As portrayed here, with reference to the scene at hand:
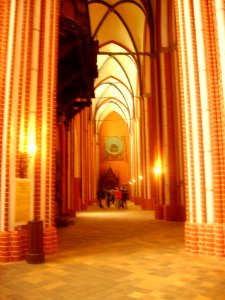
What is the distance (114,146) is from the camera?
141 ft

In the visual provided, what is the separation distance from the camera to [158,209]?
14438 mm

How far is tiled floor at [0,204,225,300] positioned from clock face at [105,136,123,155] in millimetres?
34834

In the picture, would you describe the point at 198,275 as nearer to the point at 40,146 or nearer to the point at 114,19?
the point at 40,146

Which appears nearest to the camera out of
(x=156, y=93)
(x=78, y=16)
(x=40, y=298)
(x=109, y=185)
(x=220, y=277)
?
(x=40, y=298)

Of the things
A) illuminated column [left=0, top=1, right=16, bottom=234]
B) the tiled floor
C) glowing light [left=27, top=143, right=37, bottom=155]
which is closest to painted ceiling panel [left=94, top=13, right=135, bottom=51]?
illuminated column [left=0, top=1, right=16, bottom=234]

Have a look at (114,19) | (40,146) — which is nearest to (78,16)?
(40,146)

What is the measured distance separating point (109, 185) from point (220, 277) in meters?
36.0

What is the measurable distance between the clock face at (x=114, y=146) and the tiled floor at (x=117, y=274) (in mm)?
34834

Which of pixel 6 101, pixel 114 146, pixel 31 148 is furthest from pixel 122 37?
pixel 114 146

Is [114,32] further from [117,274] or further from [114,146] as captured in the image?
[117,274]

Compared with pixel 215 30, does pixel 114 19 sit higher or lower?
higher

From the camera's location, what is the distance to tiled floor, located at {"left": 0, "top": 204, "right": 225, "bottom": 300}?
165 inches

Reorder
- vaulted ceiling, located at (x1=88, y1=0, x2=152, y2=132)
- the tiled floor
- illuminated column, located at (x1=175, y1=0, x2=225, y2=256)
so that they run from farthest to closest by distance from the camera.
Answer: vaulted ceiling, located at (x1=88, y1=0, x2=152, y2=132) < illuminated column, located at (x1=175, y1=0, x2=225, y2=256) < the tiled floor

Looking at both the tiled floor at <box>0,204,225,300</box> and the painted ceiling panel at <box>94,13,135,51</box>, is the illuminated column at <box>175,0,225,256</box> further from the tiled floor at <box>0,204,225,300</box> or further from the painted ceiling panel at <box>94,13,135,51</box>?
the painted ceiling panel at <box>94,13,135,51</box>
